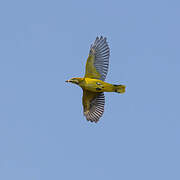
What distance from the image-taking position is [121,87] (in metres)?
25.5

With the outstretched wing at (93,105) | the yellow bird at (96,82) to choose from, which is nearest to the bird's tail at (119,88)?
the yellow bird at (96,82)

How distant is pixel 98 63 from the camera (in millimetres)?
26000

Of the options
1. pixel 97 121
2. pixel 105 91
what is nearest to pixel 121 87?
pixel 105 91

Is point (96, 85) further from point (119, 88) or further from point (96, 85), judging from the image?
point (119, 88)

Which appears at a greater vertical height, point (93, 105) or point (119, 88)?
point (119, 88)

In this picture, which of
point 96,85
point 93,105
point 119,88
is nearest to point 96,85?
point 96,85

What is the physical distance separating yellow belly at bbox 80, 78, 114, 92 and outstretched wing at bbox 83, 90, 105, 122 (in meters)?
1.15

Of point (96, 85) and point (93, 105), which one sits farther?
point (93, 105)

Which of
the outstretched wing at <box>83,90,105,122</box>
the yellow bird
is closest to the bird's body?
the yellow bird

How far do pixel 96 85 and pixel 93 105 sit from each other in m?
1.90

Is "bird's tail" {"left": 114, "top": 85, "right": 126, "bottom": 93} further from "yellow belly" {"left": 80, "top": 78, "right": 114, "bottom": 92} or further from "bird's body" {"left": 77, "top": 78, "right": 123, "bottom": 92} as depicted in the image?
"yellow belly" {"left": 80, "top": 78, "right": 114, "bottom": 92}

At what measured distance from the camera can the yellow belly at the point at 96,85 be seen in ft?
83.3

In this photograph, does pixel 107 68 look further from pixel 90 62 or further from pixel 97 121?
pixel 97 121

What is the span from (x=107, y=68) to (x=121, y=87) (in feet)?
4.03
